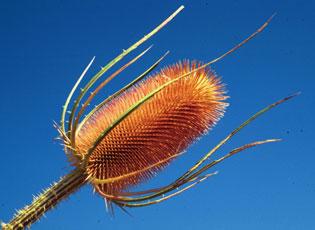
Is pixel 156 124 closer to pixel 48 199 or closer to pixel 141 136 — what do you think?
pixel 141 136

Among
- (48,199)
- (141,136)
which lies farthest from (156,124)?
(48,199)

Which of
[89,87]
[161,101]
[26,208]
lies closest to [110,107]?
[161,101]

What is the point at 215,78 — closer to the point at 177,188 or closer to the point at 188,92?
the point at 188,92
